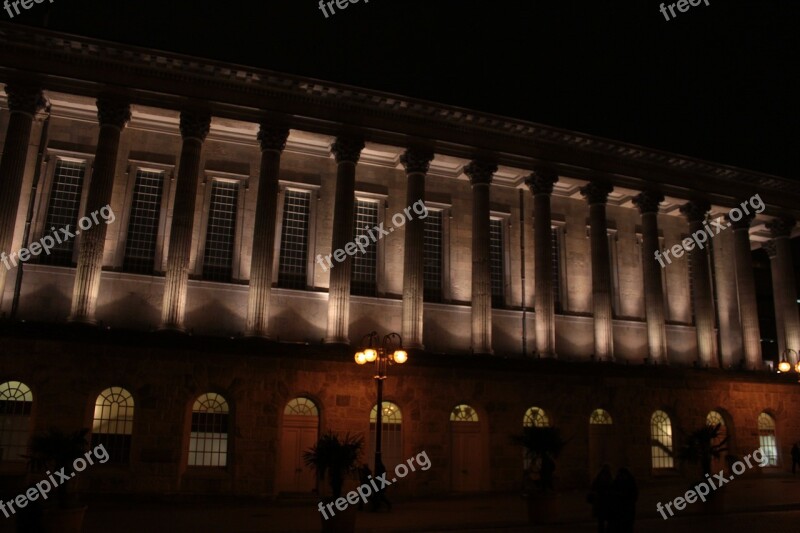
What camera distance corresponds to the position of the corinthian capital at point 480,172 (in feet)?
111

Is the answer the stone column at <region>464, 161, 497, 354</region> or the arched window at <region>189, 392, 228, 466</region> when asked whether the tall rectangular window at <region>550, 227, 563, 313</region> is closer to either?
the stone column at <region>464, 161, 497, 354</region>

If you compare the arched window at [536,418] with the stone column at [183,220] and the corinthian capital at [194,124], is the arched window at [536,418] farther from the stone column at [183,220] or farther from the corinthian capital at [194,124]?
the corinthian capital at [194,124]

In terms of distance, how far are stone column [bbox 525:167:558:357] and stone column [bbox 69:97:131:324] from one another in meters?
18.3

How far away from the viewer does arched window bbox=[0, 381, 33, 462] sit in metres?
24.8

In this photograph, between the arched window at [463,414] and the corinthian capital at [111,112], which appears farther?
the arched window at [463,414]

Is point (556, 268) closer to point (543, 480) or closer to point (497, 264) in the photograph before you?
point (497, 264)

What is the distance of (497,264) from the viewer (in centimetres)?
3644

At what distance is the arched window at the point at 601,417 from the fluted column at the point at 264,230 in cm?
1486

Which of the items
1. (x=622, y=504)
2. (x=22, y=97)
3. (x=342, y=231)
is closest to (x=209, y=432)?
(x=342, y=231)

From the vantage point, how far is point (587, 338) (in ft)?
121

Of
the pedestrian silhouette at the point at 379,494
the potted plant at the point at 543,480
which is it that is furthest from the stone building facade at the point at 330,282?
the potted plant at the point at 543,480

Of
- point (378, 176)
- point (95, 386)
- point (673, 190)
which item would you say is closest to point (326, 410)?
point (95, 386)

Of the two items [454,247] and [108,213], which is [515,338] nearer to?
[454,247]

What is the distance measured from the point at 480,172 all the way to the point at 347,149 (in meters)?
6.30
